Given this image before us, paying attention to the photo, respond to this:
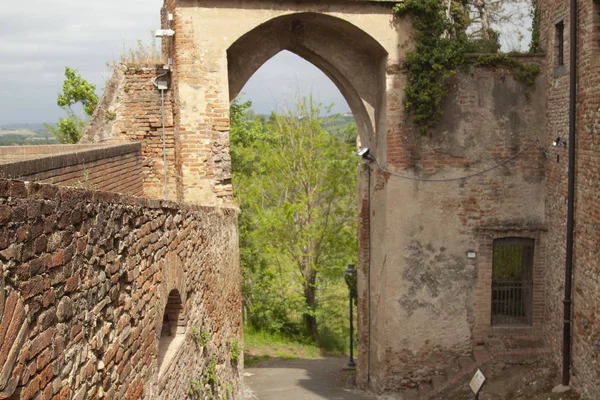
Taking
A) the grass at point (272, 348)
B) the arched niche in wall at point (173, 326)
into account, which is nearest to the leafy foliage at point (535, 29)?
Answer: the arched niche in wall at point (173, 326)

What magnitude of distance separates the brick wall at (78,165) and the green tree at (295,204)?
399 inches

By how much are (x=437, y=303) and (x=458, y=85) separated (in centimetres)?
415

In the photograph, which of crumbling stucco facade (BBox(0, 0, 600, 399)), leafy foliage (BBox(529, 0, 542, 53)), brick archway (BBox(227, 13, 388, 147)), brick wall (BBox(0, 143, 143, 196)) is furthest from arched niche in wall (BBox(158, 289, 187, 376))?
leafy foliage (BBox(529, 0, 542, 53))

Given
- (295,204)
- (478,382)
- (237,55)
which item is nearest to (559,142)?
(478,382)

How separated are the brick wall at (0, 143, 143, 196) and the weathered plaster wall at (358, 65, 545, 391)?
499 cm

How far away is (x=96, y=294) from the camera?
3.69 meters

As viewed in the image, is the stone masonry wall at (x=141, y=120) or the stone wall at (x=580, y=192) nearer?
the stone wall at (x=580, y=192)

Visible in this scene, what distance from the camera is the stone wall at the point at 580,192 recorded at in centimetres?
Answer: 878

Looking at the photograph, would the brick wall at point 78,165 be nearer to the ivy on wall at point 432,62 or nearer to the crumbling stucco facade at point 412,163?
the crumbling stucco facade at point 412,163

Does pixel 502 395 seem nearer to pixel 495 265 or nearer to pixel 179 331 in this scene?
pixel 495 265

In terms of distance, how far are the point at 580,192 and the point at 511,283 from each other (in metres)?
2.98

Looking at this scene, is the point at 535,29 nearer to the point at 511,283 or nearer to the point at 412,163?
the point at 412,163

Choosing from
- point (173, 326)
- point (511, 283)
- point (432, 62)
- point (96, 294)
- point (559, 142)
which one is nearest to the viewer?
point (96, 294)

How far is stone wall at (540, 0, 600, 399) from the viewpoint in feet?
28.8
